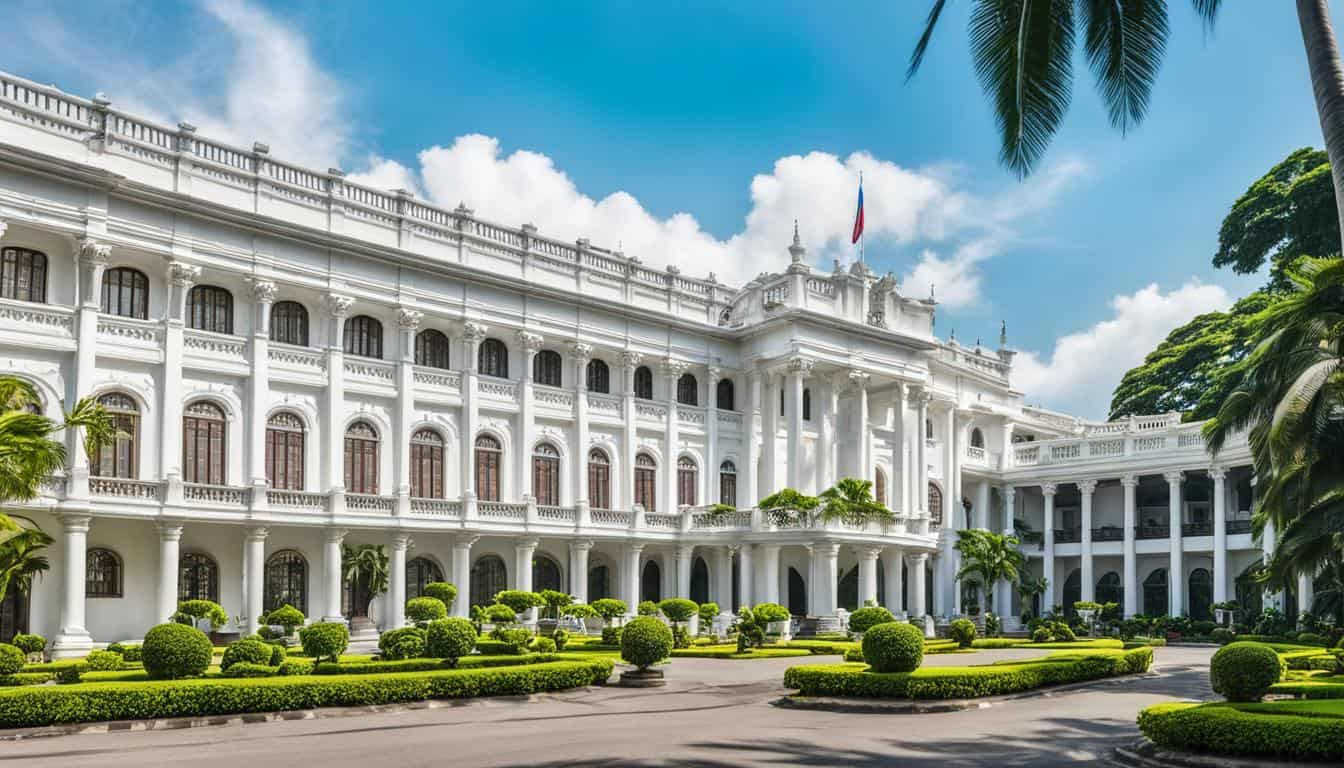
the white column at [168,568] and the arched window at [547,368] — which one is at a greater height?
the arched window at [547,368]

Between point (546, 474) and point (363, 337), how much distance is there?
25.9 feet

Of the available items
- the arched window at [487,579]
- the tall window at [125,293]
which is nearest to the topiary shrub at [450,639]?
the tall window at [125,293]

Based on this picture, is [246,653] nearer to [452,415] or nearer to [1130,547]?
[452,415]

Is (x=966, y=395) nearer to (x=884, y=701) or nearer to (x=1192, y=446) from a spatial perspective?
(x=1192, y=446)

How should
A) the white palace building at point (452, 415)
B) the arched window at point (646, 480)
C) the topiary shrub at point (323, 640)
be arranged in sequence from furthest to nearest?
the arched window at point (646, 480)
the white palace building at point (452, 415)
the topiary shrub at point (323, 640)

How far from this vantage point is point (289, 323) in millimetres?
36656

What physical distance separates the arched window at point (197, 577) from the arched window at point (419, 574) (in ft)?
20.5

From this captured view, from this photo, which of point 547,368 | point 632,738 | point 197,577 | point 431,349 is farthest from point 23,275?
point 632,738

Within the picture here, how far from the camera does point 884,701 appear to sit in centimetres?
2095

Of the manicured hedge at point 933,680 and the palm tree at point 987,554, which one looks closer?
the manicured hedge at point 933,680

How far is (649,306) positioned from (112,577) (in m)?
20.3

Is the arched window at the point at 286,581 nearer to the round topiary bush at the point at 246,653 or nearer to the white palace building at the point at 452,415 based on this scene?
the white palace building at the point at 452,415

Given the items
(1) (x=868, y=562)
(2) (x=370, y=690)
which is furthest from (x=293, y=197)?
(1) (x=868, y=562)

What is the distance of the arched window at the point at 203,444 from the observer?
33.8m
